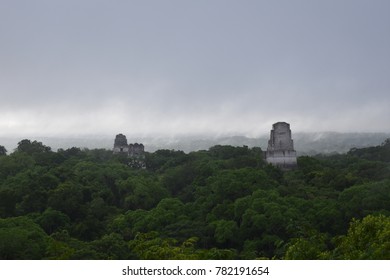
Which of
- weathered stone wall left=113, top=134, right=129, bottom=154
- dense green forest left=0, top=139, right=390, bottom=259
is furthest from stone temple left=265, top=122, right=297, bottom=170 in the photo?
weathered stone wall left=113, top=134, right=129, bottom=154

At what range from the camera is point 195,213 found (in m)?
31.6

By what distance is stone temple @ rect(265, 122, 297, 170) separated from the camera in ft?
151

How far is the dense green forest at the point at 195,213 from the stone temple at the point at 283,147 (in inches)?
56.9

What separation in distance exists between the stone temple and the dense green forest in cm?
144

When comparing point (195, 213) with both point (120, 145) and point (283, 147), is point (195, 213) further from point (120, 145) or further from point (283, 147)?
point (120, 145)

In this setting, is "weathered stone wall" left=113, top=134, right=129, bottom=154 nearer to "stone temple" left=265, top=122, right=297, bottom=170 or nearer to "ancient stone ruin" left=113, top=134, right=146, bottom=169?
"ancient stone ruin" left=113, top=134, right=146, bottom=169

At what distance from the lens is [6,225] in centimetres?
2534

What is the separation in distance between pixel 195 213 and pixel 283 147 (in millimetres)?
17082

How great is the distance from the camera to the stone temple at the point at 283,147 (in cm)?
4603

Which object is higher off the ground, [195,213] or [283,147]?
[283,147]

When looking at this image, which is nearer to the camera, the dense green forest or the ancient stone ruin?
the dense green forest

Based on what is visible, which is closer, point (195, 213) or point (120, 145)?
point (195, 213)

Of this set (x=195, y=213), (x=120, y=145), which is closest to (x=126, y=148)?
(x=120, y=145)

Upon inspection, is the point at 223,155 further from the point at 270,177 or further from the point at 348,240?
the point at 348,240
